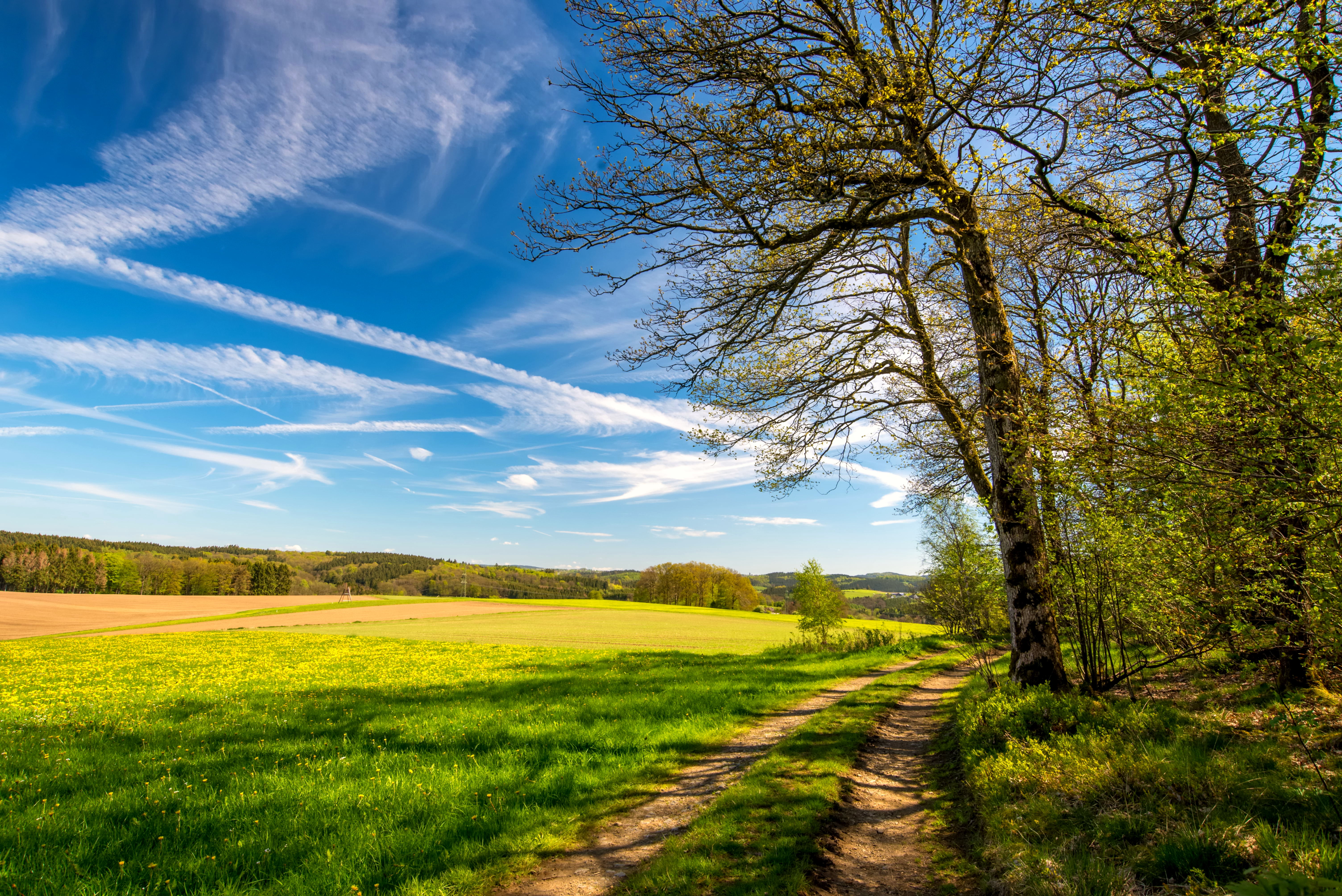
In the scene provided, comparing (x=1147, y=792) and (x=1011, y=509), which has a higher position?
(x=1011, y=509)

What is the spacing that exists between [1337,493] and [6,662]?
119 ft

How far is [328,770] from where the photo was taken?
7.46 meters

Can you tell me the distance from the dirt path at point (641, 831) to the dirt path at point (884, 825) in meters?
1.58

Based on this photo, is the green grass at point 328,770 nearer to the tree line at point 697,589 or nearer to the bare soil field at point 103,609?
the bare soil field at point 103,609

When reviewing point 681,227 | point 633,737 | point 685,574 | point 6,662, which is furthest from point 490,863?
point 685,574

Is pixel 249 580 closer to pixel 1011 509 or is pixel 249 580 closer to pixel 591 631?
pixel 591 631

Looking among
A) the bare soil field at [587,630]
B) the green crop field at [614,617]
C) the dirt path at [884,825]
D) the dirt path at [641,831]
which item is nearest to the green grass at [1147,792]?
the dirt path at [884,825]

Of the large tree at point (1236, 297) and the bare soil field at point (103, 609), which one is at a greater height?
the large tree at point (1236, 297)

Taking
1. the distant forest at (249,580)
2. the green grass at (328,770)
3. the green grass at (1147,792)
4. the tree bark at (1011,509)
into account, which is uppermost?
the tree bark at (1011,509)

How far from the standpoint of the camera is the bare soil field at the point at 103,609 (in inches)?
1853

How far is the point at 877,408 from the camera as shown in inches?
519

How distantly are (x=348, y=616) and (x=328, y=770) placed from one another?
207 feet

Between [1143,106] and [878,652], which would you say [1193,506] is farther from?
[878,652]

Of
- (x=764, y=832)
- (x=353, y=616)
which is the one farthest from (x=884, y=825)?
(x=353, y=616)
